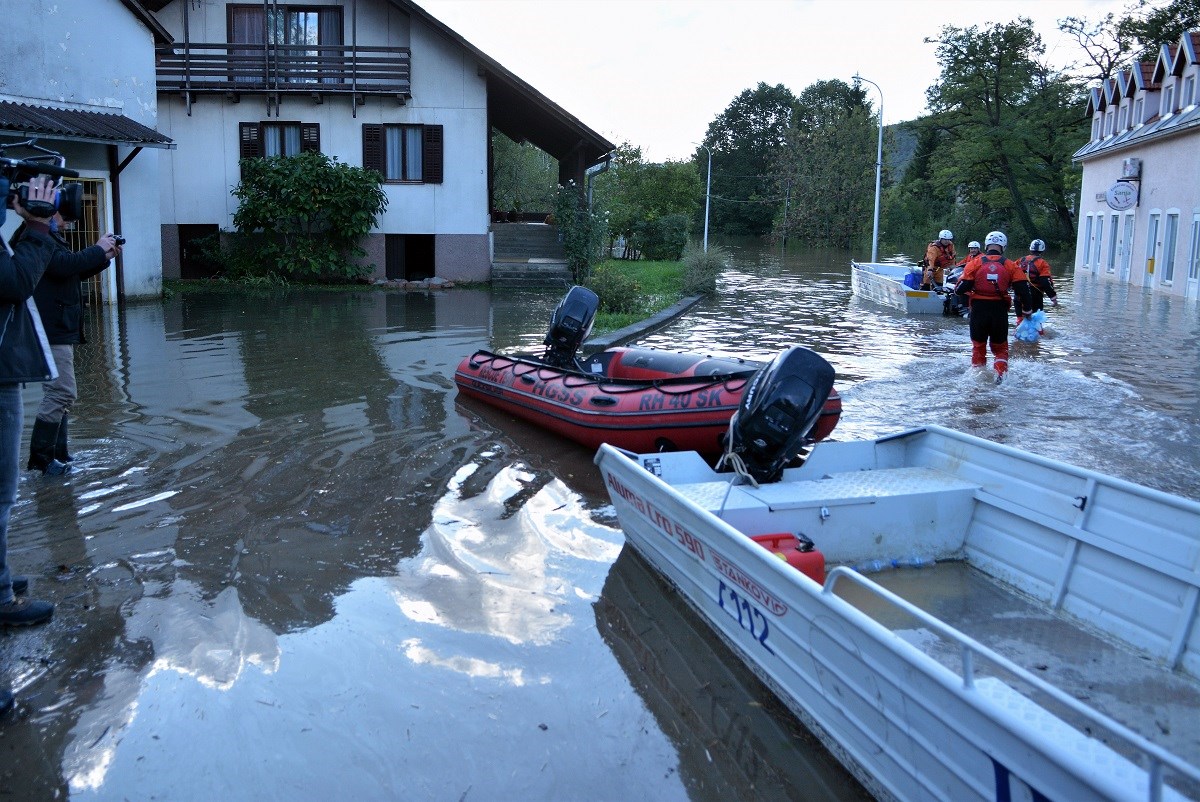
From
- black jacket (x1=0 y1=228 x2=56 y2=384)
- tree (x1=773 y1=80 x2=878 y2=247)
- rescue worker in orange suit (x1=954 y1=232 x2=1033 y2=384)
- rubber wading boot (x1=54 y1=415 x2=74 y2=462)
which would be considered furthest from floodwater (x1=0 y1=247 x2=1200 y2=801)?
Result: tree (x1=773 y1=80 x2=878 y2=247)

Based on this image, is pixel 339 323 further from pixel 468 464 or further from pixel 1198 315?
pixel 1198 315

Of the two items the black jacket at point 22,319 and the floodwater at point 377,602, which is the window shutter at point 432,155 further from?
the black jacket at point 22,319

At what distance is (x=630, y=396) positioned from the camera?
8867 mm

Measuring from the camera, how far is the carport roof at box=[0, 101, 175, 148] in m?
15.4

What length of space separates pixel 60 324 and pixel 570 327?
16.6 feet

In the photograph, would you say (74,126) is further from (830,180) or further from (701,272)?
(830,180)

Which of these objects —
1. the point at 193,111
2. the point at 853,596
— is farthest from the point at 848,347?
the point at 193,111

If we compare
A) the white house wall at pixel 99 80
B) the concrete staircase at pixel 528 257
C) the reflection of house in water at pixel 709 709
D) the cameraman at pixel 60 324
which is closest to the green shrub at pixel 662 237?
the concrete staircase at pixel 528 257

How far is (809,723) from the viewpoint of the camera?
14.4 feet

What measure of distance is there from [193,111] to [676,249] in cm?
1862

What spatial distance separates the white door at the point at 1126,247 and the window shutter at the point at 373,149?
21.7m

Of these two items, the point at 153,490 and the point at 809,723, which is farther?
the point at 153,490

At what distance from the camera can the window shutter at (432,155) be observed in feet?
82.3

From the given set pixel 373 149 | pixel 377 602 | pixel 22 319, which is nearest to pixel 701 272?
pixel 373 149
